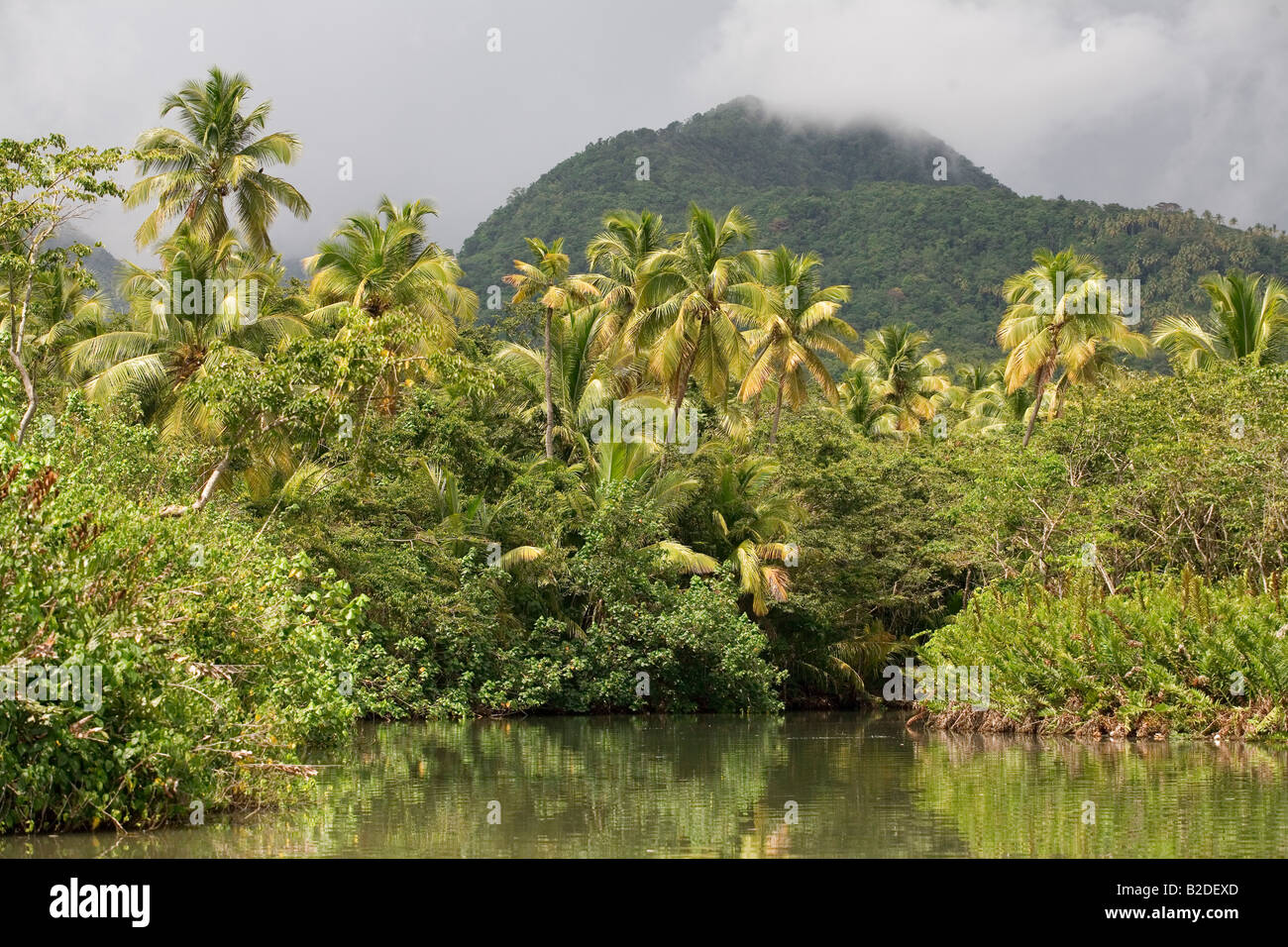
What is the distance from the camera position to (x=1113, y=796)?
44.5 ft

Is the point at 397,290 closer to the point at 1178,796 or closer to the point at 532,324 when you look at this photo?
the point at 532,324

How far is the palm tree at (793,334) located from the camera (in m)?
37.8

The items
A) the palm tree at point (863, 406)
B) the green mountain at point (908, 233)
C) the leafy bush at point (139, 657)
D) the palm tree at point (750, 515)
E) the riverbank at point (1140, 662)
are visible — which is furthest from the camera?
the green mountain at point (908, 233)

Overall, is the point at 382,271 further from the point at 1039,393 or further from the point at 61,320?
the point at 1039,393

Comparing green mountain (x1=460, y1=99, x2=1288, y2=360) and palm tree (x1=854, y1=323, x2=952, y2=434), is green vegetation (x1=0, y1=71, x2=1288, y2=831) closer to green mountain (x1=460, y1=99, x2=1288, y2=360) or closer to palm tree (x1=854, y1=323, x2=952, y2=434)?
palm tree (x1=854, y1=323, x2=952, y2=434)

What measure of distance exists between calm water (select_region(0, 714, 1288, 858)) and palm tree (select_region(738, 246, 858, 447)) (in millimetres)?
17426

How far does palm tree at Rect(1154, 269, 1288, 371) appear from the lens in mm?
33594

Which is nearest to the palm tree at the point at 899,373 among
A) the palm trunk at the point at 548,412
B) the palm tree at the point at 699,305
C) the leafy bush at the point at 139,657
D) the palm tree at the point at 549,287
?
the palm tree at the point at 699,305

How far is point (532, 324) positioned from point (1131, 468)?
19.7 m

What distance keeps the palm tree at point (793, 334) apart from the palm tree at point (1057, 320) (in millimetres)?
5097

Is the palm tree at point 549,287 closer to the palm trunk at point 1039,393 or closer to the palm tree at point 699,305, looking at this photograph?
the palm tree at point 699,305

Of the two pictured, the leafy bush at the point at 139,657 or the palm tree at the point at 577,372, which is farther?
the palm tree at the point at 577,372

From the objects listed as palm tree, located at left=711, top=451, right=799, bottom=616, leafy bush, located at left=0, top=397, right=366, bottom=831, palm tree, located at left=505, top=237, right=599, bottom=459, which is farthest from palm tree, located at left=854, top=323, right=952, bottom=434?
leafy bush, located at left=0, top=397, right=366, bottom=831
